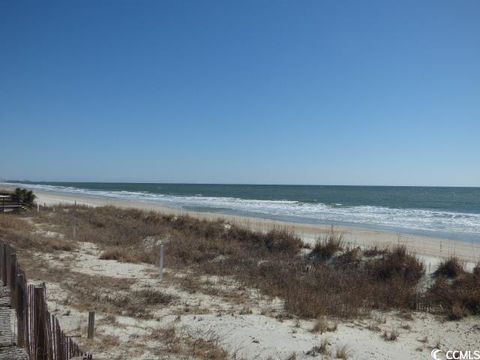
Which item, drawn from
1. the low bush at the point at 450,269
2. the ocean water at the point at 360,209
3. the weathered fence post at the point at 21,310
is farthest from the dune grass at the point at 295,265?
the ocean water at the point at 360,209

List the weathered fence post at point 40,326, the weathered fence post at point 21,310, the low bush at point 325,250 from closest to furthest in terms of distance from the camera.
Result: the weathered fence post at point 40,326, the weathered fence post at point 21,310, the low bush at point 325,250

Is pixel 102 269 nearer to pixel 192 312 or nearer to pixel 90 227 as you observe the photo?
pixel 192 312

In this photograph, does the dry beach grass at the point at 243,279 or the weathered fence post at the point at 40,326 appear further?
the dry beach grass at the point at 243,279

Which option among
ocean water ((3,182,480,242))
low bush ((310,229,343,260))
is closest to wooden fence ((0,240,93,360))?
low bush ((310,229,343,260))

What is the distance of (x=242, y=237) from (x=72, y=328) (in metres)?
10.3

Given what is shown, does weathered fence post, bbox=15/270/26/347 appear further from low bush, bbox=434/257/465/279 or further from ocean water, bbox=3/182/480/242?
ocean water, bbox=3/182/480/242

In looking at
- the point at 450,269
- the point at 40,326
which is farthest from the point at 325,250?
the point at 40,326

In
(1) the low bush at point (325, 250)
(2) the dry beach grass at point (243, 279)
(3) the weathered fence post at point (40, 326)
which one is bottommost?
(2) the dry beach grass at point (243, 279)

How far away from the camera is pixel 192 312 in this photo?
806cm

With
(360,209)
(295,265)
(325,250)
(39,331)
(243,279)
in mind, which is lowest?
(243,279)

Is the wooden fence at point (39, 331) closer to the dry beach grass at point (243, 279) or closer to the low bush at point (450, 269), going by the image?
the dry beach grass at point (243, 279)

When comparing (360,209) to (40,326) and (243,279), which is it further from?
(40,326)

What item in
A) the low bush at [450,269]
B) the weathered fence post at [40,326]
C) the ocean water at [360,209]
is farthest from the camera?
the ocean water at [360,209]

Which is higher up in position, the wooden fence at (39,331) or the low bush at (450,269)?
the wooden fence at (39,331)
